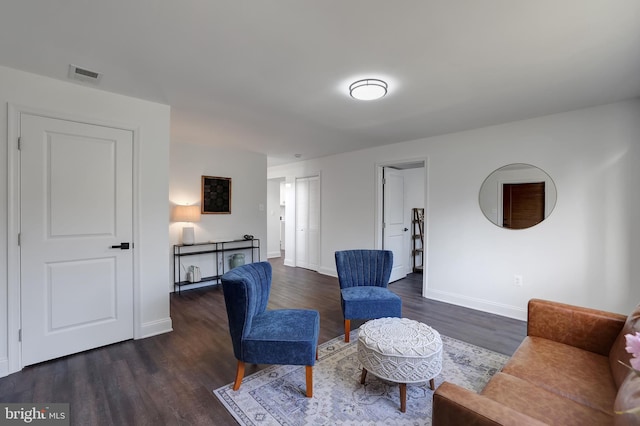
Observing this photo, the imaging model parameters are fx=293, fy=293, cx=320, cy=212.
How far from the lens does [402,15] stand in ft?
5.44

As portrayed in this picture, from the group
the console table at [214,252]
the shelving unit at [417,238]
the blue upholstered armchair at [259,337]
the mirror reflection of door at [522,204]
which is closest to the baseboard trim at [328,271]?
the console table at [214,252]

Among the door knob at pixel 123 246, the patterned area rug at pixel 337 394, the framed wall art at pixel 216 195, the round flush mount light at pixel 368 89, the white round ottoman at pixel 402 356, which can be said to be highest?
the round flush mount light at pixel 368 89

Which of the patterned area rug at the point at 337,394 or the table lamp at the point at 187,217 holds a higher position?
the table lamp at the point at 187,217

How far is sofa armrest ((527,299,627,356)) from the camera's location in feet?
6.04

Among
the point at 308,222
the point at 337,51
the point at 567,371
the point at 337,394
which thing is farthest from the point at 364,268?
the point at 308,222

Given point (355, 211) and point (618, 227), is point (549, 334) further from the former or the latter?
point (355, 211)

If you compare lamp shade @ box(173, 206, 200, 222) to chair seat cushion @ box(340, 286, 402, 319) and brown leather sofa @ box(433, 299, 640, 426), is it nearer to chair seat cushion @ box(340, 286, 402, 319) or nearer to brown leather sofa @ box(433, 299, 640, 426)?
chair seat cushion @ box(340, 286, 402, 319)

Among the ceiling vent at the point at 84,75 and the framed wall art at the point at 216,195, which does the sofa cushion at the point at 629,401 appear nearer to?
the ceiling vent at the point at 84,75

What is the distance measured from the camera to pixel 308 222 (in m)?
6.28

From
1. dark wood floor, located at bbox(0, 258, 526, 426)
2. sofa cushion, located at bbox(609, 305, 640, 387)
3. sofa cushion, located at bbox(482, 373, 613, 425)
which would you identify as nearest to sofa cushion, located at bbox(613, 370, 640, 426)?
sofa cushion, located at bbox(482, 373, 613, 425)

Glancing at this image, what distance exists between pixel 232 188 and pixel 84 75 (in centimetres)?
303

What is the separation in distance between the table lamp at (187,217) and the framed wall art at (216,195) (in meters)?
0.39

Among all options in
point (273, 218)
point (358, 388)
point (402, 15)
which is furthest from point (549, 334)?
point (273, 218)

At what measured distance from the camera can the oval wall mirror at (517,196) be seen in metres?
3.35
